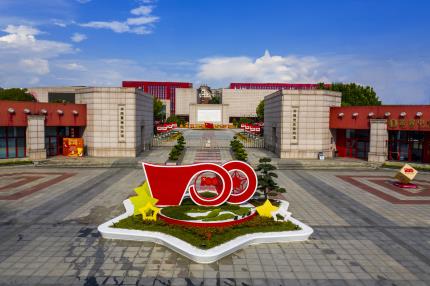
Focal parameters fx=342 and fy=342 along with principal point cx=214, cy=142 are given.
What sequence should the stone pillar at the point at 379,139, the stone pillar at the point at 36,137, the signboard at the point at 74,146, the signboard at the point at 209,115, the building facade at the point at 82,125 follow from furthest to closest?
1. the signboard at the point at 209,115
2. the signboard at the point at 74,146
3. the building facade at the point at 82,125
4. the stone pillar at the point at 379,139
5. the stone pillar at the point at 36,137

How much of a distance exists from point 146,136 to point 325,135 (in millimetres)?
23708

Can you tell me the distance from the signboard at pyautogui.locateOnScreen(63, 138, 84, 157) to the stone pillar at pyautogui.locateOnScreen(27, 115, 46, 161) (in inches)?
104

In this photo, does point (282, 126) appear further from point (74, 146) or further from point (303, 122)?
point (74, 146)

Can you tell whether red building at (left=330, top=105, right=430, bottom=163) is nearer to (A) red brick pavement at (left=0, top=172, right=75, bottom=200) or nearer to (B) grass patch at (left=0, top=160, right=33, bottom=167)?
(A) red brick pavement at (left=0, top=172, right=75, bottom=200)

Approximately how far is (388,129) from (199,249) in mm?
30619

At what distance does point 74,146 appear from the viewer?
3972 cm

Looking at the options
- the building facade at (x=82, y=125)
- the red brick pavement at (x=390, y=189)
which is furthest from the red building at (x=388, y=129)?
the building facade at (x=82, y=125)

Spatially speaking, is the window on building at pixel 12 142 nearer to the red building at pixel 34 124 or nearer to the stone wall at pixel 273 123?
the red building at pixel 34 124

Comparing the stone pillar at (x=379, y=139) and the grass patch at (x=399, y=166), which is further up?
the stone pillar at (x=379, y=139)

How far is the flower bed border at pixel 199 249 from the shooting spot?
14172 mm

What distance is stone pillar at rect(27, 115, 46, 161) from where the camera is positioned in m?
37.0

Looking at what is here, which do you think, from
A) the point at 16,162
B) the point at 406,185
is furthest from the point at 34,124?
the point at 406,185

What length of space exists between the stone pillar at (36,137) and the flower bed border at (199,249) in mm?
24239

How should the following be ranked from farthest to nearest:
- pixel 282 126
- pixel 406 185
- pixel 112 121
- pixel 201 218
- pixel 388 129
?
pixel 282 126 → pixel 112 121 → pixel 388 129 → pixel 406 185 → pixel 201 218
